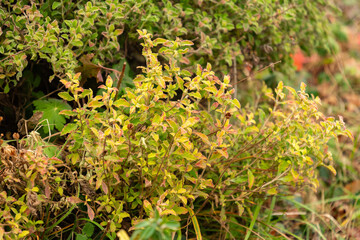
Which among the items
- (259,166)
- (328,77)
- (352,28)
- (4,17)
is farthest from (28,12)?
(352,28)

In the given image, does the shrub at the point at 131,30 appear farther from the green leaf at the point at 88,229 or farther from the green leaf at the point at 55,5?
the green leaf at the point at 88,229

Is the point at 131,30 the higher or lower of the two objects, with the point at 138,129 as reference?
higher

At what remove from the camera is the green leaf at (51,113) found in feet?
5.87

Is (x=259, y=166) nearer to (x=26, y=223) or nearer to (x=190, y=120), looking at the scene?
(x=190, y=120)

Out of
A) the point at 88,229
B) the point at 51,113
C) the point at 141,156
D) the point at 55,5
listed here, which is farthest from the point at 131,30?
the point at 88,229

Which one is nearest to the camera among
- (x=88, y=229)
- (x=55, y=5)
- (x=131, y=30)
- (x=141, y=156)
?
(x=141, y=156)

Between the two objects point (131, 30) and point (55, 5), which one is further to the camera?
point (131, 30)

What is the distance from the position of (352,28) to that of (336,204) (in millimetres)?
3125

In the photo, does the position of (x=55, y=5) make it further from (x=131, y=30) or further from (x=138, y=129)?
(x=138, y=129)

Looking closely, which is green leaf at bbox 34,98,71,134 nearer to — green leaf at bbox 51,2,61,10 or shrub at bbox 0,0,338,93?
shrub at bbox 0,0,338,93

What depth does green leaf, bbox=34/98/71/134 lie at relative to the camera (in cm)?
179

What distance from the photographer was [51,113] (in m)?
1.82

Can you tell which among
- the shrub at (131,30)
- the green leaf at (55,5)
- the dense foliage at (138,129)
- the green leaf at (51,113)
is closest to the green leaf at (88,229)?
the dense foliage at (138,129)

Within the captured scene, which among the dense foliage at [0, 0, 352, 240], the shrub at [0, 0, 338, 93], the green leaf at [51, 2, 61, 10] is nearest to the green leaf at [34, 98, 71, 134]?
the dense foliage at [0, 0, 352, 240]
